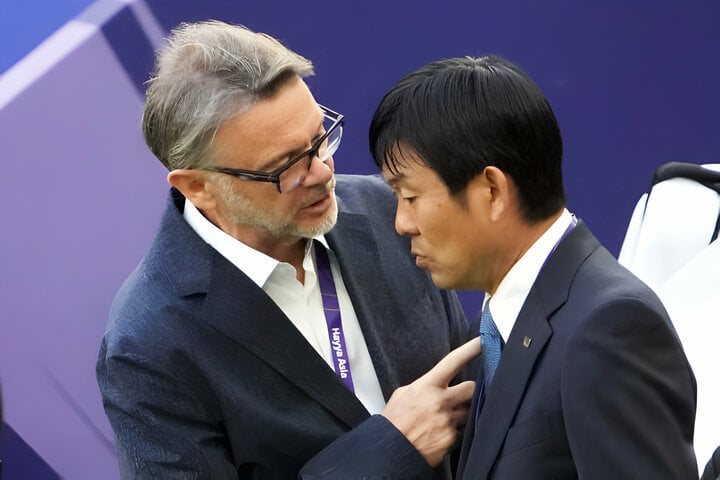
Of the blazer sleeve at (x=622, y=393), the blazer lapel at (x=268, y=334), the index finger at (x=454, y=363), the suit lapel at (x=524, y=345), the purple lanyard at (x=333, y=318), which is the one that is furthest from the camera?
the purple lanyard at (x=333, y=318)

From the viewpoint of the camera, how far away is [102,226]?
3066mm

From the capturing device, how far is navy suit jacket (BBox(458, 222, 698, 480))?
4.79 feet

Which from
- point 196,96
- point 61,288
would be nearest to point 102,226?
point 61,288

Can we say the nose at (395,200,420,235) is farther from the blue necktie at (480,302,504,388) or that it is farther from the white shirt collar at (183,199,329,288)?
the white shirt collar at (183,199,329,288)

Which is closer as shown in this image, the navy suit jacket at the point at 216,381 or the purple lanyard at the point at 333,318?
the navy suit jacket at the point at 216,381

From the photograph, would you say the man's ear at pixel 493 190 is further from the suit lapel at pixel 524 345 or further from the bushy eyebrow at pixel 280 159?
the bushy eyebrow at pixel 280 159

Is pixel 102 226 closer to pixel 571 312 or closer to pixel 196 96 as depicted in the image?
pixel 196 96

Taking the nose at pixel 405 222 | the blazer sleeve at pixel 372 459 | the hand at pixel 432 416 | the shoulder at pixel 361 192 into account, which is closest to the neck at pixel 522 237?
the nose at pixel 405 222

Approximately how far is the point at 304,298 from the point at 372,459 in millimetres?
399

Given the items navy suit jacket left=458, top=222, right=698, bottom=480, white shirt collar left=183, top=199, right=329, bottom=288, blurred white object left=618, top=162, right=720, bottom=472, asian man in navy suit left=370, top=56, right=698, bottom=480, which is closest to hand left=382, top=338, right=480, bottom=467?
asian man in navy suit left=370, top=56, right=698, bottom=480

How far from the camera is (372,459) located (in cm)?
192

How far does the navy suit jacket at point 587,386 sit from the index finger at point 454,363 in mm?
247

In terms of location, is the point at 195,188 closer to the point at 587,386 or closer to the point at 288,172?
the point at 288,172

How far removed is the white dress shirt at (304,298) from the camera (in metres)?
2.11
